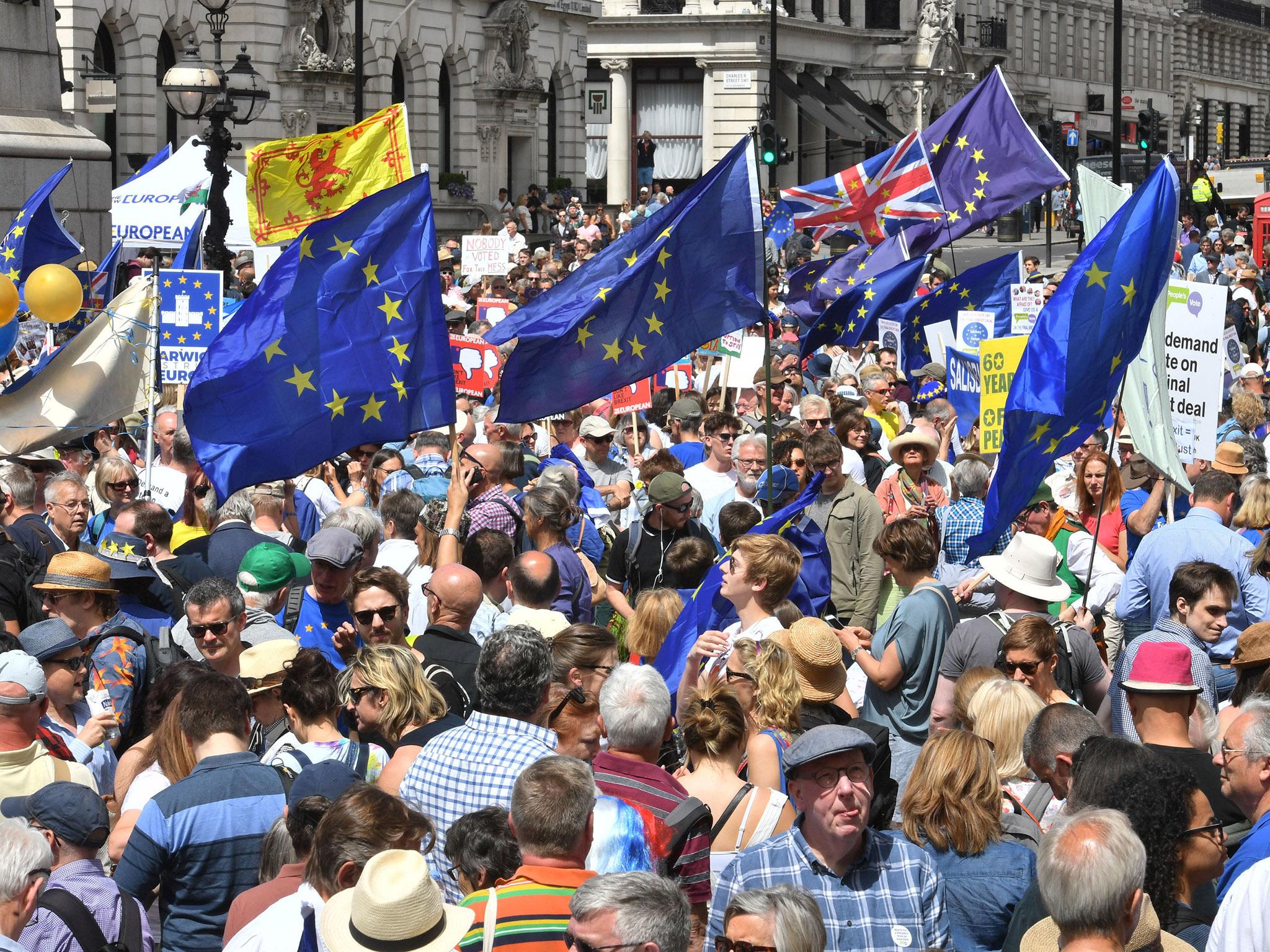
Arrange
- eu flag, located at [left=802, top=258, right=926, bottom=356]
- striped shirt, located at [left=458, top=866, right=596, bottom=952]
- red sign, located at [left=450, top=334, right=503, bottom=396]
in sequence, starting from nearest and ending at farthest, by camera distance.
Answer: striped shirt, located at [left=458, top=866, right=596, bottom=952], red sign, located at [left=450, top=334, right=503, bottom=396], eu flag, located at [left=802, top=258, right=926, bottom=356]

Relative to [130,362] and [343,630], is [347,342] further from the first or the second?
[130,362]

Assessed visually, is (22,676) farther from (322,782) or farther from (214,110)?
(214,110)

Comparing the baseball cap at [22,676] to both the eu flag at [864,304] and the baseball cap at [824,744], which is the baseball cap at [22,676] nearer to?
the baseball cap at [824,744]

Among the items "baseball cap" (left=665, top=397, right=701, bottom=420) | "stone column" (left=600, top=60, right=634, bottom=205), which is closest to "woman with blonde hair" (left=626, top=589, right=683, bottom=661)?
"baseball cap" (left=665, top=397, right=701, bottom=420)

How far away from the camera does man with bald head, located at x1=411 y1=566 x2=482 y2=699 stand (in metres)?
6.82

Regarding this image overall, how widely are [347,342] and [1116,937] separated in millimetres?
5751

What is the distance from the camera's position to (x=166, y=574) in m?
8.08

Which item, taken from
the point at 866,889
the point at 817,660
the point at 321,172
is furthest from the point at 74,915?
the point at 321,172

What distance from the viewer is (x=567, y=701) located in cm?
605

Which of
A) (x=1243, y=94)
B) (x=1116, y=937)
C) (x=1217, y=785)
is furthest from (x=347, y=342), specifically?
(x=1243, y=94)

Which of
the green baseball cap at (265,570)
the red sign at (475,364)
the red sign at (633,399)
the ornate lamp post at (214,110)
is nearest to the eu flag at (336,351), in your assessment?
the green baseball cap at (265,570)

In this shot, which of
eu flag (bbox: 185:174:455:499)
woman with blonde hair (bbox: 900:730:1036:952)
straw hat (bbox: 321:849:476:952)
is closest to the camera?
straw hat (bbox: 321:849:476:952)

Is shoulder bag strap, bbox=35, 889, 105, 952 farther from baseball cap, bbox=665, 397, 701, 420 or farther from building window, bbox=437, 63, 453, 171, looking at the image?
building window, bbox=437, 63, 453, 171

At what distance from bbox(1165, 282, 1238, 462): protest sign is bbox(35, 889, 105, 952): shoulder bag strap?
713 cm
